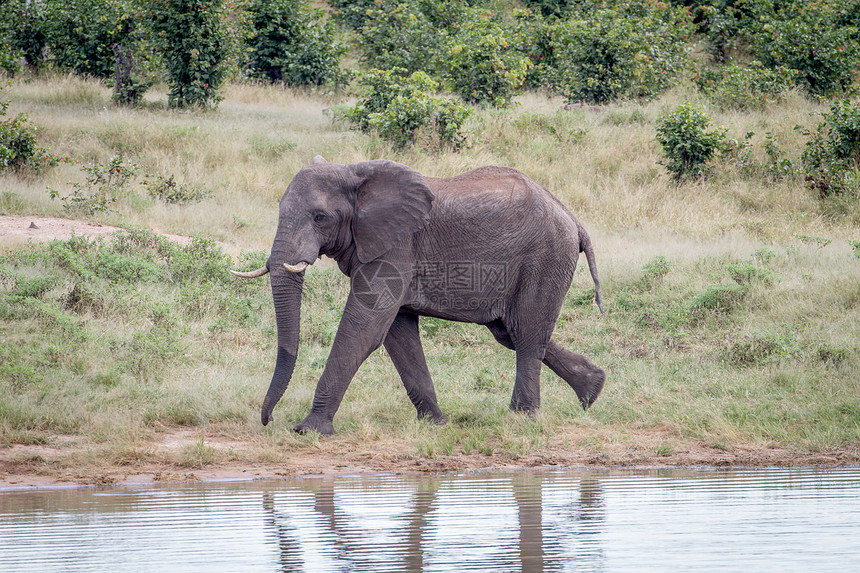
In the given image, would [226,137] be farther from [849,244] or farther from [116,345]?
[849,244]

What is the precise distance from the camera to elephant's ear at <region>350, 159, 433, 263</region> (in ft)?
26.1

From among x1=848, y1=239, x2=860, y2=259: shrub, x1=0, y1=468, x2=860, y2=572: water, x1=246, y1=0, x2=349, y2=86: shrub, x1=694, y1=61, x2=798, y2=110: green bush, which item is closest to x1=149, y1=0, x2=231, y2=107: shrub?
x1=246, y1=0, x2=349, y2=86: shrub

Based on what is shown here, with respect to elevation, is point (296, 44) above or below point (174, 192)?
above

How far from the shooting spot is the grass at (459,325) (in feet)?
26.5

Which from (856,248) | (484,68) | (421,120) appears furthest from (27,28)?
(856,248)

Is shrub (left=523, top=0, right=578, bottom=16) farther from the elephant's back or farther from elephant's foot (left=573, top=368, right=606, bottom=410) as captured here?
elephant's foot (left=573, top=368, right=606, bottom=410)

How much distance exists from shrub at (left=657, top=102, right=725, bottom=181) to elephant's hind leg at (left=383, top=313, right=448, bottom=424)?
31.5 feet

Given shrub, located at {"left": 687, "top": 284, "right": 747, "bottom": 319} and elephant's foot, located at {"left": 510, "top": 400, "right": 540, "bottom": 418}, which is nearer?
elephant's foot, located at {"left": 510, "top": 400, "right": 540, "bottom": 418}

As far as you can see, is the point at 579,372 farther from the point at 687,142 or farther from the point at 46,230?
the point at 687,142

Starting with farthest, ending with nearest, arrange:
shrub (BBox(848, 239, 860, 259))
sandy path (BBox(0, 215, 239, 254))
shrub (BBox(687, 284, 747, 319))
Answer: sandy path (BBox(0, 215, 239, 254))
shrub (BBox(848, 239, 860, 259))
shrub (BBox(687, 284, 747, 319))

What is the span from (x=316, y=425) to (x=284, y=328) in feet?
2.55

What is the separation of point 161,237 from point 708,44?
773 inches

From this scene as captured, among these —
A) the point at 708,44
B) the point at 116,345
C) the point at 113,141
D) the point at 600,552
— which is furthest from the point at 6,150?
the point at 708,44

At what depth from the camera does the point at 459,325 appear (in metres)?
11.4
